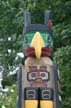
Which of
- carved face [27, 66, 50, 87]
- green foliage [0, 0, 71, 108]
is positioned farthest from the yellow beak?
green foliage [0, 0, 71, 108]

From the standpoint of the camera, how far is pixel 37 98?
7.07 meters

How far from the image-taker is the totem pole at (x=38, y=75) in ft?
23.1

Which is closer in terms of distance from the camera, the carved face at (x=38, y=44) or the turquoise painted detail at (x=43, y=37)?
the carved face at (x=38, y=44)

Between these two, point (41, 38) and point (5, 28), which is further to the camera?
point (5, 28)

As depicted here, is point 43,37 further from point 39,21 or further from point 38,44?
point 39,21

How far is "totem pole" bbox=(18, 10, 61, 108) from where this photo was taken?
7.04 meters

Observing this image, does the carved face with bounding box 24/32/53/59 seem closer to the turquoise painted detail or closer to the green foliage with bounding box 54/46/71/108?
the turquoise painted detail

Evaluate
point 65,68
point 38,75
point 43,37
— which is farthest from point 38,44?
point 65,68

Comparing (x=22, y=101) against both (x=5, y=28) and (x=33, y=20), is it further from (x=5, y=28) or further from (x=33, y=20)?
(x=5, y=28)

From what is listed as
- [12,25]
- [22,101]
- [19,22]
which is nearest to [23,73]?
[22,101]

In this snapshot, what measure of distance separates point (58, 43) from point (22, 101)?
3.99 meters

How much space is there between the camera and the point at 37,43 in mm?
7145

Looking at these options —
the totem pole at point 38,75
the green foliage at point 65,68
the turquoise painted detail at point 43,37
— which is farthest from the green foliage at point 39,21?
the totem pole at point 38,75

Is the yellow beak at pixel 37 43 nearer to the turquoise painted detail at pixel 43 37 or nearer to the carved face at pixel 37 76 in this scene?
the turquoise painted detail at pixel 43 37
